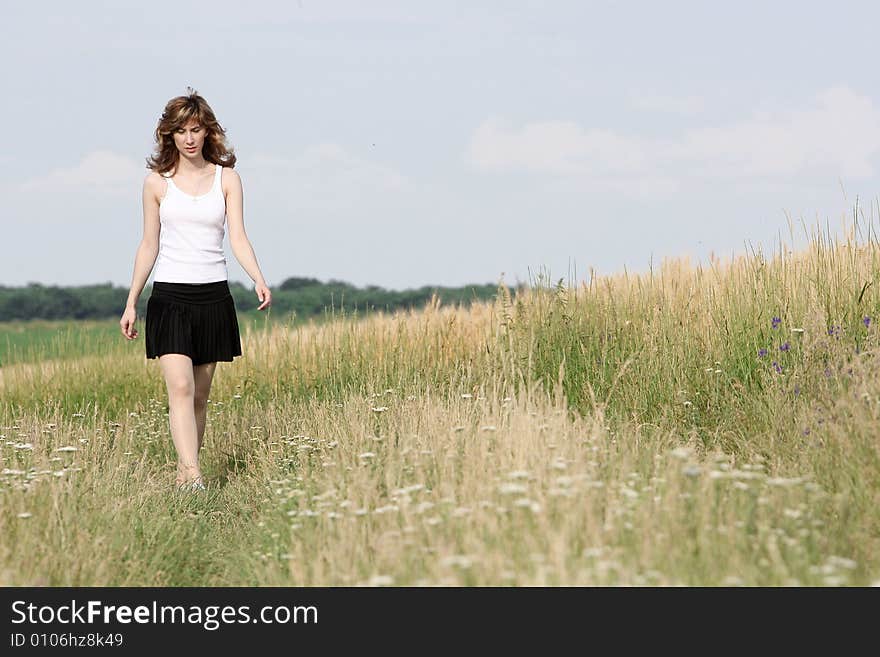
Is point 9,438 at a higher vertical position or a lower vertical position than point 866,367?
lower

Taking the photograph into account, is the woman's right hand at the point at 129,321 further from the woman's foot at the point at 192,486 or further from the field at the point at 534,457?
the woman's foot at the point at 192,486

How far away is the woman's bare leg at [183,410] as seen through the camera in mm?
6277

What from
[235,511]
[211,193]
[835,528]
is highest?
[211,193]

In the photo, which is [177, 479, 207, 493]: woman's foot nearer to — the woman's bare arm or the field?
the field

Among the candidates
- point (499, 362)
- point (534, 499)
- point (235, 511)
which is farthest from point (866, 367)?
point (235, 511)

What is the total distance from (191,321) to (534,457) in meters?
2.83

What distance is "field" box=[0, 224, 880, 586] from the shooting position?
3.69 meters

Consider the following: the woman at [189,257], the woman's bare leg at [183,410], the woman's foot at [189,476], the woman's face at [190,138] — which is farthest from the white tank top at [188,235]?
the woman's foot at [189,476]

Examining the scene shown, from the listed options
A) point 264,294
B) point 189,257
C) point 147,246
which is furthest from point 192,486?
point 147,246

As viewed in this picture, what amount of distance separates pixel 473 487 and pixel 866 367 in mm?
2633

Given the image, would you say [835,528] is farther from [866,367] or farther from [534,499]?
[866,367]

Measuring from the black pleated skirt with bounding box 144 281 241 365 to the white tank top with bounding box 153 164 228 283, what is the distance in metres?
0.08

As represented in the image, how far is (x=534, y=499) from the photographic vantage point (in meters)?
4.02
